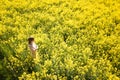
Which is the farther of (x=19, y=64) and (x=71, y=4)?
(x=71, y=4)

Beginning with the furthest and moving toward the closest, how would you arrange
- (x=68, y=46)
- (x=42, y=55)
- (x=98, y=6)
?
(x=98, y=6)
(x=68, y=46)
(x=42, y=55)

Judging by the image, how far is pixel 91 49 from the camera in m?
8.51

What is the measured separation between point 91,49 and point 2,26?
3134 millimetres

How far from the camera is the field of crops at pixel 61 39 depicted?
7.33 metres

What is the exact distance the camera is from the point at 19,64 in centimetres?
766

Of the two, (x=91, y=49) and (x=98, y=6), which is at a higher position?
(x=98, y=6)

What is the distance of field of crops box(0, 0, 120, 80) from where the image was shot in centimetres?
733

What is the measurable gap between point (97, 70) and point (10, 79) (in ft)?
7.31

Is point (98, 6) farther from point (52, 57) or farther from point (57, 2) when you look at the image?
point (52, 57)

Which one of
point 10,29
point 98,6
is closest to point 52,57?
point 10,29

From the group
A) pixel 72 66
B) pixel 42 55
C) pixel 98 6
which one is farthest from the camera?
pixel 98 6

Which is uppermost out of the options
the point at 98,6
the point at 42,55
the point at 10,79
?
the point at 98,6

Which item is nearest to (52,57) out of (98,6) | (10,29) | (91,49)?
(91,49)

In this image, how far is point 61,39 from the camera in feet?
28.5
